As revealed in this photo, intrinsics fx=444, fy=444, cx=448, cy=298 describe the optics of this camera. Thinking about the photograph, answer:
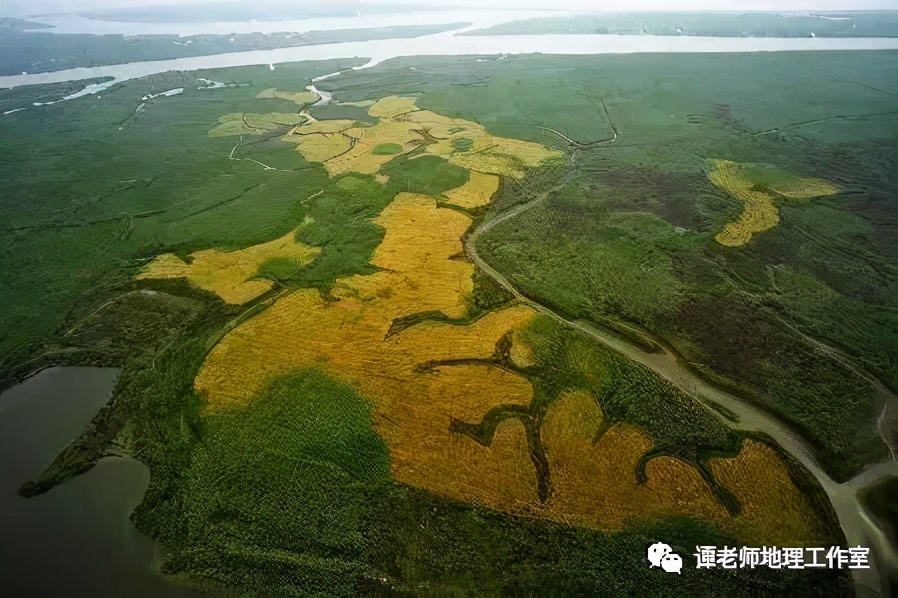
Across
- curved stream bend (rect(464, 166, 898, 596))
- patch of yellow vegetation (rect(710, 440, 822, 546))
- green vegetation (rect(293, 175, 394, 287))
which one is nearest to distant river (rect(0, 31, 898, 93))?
green vegetation (rect(293, 175, 394, 287))

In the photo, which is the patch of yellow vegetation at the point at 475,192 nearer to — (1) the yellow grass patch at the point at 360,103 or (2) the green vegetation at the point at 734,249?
(2) the green vegetation at the point at 734,249

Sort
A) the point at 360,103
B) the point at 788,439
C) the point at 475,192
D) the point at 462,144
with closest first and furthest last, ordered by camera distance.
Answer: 1. the point at 788,439
2. the point at 475,192
3. the point at 462,144
4. the point at 360,103

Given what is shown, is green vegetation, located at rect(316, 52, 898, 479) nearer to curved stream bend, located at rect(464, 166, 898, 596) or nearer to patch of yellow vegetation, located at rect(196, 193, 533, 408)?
curved stream bend, located at rect(464, 166, 898, 596)

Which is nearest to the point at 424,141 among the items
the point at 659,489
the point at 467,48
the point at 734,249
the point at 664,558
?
the point at 734,249

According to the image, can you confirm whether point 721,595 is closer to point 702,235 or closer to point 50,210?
point 702,235

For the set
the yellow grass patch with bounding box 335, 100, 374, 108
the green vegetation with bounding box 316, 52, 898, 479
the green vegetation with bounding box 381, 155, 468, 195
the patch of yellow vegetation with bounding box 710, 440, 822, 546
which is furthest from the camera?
the yellow grass patch with bounding box 335, 100, 374, 108

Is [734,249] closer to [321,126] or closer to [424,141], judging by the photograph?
[424,141]
